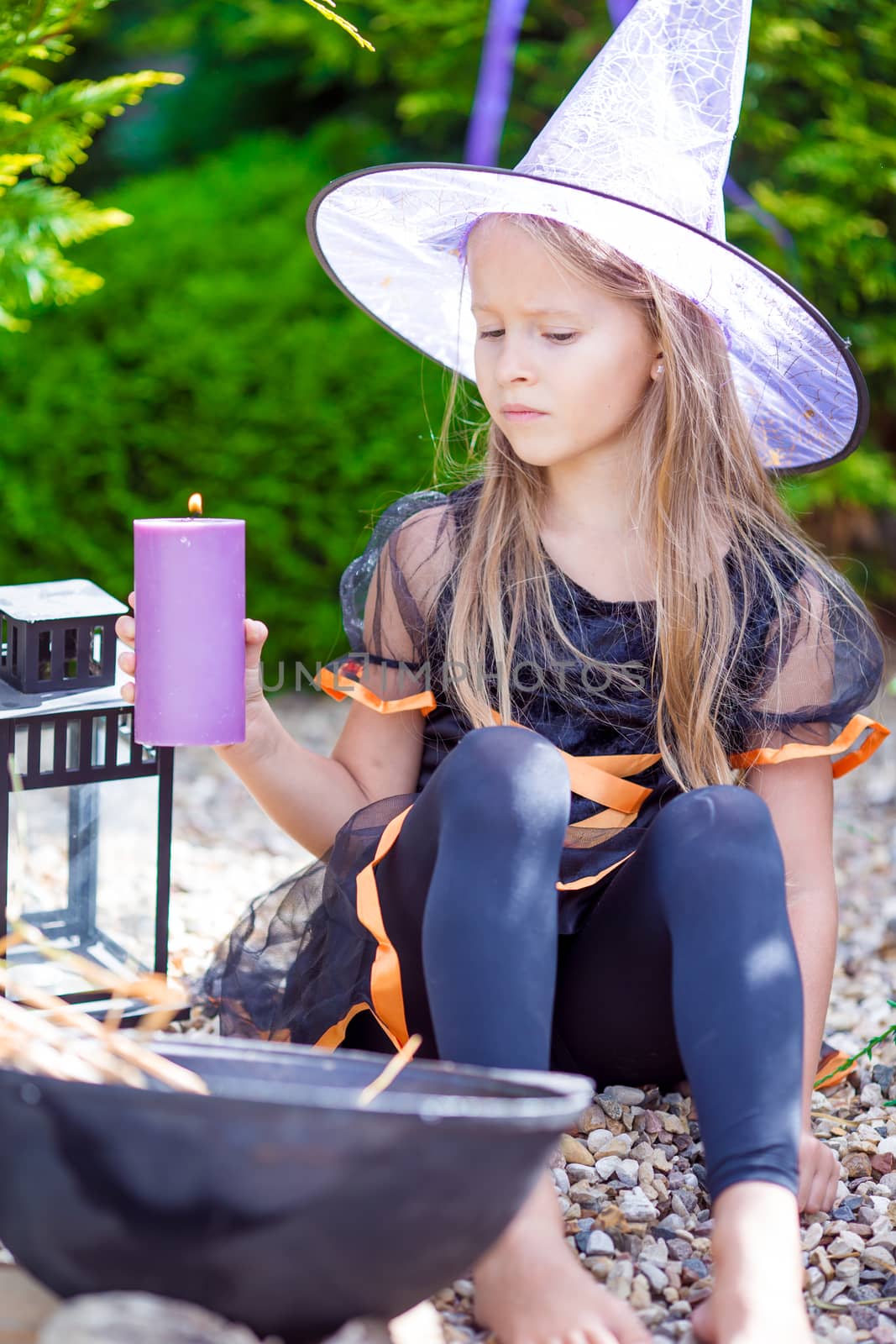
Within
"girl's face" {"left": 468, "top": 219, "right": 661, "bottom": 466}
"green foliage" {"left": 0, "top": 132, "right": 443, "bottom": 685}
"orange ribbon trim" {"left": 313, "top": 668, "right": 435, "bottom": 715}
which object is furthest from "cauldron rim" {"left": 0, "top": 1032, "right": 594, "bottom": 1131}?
"green foliage" {"left": 0, "top": 132, "right": 443, "bottom": 685}

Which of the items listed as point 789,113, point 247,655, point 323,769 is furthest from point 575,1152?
point 789,113

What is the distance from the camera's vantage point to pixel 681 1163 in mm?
1612

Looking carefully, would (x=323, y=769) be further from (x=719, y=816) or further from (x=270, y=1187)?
(x=270, y=1187)

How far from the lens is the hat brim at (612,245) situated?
1.60 meters

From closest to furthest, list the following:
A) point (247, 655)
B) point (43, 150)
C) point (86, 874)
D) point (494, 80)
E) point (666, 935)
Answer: point (666, 935), point (247, 655), point (43, 150), point (86, 874), point (494, 80)

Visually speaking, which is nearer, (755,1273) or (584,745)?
(755,1273)

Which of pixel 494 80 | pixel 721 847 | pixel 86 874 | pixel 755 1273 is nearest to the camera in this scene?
pixel 755 1273

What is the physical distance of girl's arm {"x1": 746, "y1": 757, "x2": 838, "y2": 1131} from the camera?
1578 millimetres

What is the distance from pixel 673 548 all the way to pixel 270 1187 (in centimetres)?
100

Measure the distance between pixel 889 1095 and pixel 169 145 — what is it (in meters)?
4.05

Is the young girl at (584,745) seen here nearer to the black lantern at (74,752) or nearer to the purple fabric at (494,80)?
the black lantern at (74,752)

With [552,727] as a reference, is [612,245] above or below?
above

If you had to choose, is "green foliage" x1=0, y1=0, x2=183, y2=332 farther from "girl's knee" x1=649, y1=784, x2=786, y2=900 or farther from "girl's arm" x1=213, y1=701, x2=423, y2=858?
"girl's knee" x1=649, y1=784, x2=786, y2=900

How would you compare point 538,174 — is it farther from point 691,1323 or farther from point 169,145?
point 169,145
